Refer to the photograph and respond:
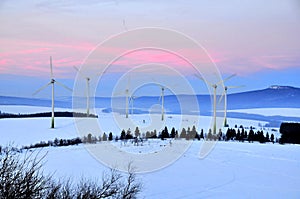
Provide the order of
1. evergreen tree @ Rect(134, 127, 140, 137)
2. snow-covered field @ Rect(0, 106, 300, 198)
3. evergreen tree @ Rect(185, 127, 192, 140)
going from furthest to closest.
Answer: evergreen tree @ Rect(185, 127, 192, 140) < evergreen tree @ Rect(134, 127, 140, 137) < snow-covered field @ Rect(0, 106, 300, 198)

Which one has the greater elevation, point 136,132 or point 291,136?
point 136,132

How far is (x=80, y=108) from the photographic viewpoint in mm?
45344

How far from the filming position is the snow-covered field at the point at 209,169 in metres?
23.6

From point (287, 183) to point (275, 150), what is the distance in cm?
1274

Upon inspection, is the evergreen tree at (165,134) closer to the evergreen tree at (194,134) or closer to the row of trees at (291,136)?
the evergreen tree at (194,134)

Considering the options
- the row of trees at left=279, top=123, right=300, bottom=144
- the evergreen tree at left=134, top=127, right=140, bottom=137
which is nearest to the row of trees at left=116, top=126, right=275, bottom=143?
the evergreen tree at left=134, top=127, right=140, bottom=137

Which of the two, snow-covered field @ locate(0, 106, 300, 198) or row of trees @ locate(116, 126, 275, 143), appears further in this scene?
row of trees @ locate(116, 126, 275, 143)

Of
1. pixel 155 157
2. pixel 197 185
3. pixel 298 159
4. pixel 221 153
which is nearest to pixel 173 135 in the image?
pixel 221 153

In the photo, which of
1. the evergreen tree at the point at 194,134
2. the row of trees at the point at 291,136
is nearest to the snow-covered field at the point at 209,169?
the evergreen tree at the point at 194,134

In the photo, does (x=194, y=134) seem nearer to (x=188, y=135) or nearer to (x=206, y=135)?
(x=188, y=135)

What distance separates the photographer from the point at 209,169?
99.2 feet

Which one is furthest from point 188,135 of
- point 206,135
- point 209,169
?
point 209,169

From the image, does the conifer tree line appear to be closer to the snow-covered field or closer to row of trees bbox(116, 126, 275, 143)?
row of trees bbox(116, 126, 275, 143)

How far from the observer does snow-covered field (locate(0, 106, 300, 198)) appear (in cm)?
2361
